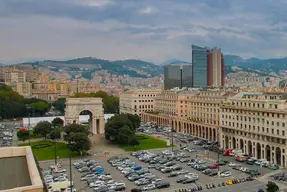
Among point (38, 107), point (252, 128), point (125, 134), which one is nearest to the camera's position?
point (252, 128)

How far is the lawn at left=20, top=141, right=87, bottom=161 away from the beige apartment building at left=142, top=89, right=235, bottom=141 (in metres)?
40.4

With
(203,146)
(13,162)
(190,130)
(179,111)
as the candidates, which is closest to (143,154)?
(203,146)

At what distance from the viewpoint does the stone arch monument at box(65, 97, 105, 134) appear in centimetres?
10588

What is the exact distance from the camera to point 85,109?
107 meters

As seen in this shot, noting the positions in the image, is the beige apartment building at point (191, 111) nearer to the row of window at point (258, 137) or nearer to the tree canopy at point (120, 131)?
the row of window at point (258, 137)

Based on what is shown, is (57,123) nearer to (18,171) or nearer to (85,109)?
(85,109)

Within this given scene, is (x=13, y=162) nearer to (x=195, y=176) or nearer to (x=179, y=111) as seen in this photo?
(x=195, y=176)

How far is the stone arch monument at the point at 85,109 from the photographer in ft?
347

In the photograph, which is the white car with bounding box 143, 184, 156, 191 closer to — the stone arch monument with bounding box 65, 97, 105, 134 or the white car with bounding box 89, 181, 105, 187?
the white car with bounding box 89, 181, 105, 187

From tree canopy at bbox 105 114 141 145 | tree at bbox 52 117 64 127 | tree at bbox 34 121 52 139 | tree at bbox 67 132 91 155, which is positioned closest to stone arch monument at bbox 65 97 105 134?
tree at bbox 34 121 52 139

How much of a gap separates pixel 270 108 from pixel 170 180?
25.9m

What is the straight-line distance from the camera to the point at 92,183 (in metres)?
54.1

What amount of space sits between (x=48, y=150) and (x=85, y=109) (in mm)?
27316

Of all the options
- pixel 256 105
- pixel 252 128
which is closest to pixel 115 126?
pixel 252 128
